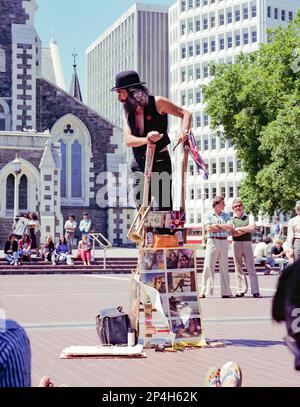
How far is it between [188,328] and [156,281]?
541 millimetres

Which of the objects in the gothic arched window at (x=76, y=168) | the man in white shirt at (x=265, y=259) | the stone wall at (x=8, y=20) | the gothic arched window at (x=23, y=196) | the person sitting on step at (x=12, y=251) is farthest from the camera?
the gothic arched window at (x=76, y=168)

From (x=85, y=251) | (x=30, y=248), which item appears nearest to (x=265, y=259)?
(x=85, y=251)

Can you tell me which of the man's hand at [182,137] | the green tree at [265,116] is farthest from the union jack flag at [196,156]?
the green tree at [265,116]

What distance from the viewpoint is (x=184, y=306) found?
275 inches

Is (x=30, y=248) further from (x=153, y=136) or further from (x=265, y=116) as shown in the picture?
(x=153, y=136)

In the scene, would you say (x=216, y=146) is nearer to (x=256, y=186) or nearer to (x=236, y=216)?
(x=256, y=186)

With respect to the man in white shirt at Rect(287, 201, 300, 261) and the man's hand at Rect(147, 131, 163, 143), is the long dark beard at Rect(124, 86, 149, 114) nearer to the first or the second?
the man's hand at Rect(147, 131, 163, 143)

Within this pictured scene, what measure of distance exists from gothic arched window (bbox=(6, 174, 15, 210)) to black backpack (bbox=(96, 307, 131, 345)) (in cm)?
2791

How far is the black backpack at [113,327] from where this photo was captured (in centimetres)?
664

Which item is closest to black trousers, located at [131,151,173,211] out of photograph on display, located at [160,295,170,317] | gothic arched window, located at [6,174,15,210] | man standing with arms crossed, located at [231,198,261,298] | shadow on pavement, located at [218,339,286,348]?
photograph on display, located at [160,295,170,317]

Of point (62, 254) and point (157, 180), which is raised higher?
point (157, 180)

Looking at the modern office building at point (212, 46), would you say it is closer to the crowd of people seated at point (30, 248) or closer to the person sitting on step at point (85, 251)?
the person sitting on step at point (85, 251)

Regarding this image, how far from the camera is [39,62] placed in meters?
38.2

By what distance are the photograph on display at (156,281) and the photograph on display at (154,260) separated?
0.06 m
